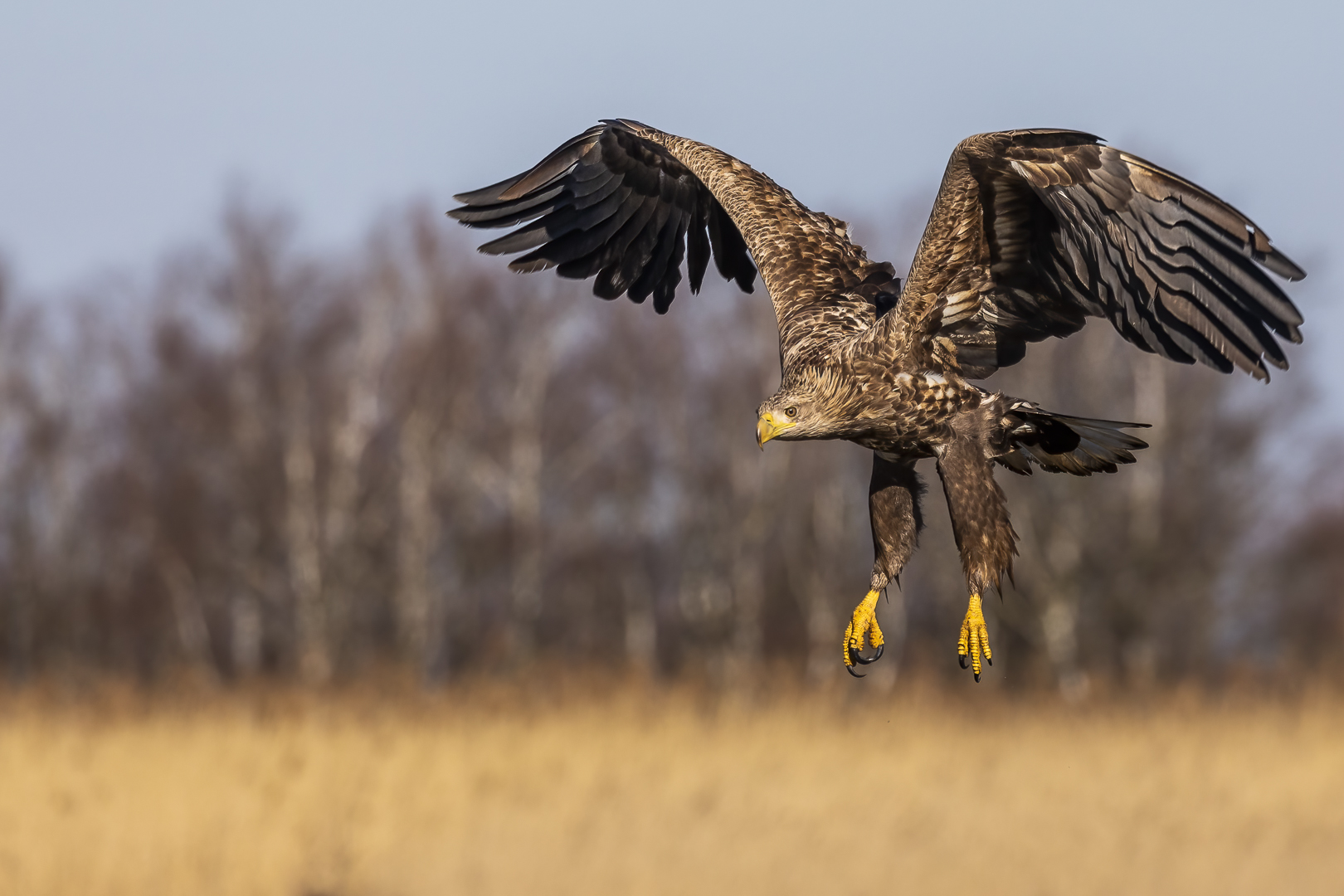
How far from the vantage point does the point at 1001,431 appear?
549cm

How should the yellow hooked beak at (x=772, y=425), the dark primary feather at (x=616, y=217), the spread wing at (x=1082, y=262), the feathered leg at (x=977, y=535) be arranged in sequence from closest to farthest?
the spread wing at (x=1082, y=262) → the feathered leg at (x=977, y=535) → the yellow hooked beak at (x=772, y=425) → the dark primary feather at (x=616, y=217)

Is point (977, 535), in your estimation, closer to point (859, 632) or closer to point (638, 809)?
point (859, 632)

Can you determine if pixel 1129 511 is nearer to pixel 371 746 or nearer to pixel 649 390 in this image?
pixel 649 390

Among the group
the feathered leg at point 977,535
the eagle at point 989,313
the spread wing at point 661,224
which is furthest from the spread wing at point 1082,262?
the spread wing at point 661,224

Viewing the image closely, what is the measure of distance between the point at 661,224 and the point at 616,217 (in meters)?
0.22

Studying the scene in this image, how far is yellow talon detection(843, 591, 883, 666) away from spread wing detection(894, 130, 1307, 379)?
0.82 metres

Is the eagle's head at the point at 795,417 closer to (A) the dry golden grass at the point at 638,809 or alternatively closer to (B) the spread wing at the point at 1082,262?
(B) the spread wing at the point at 1082,262

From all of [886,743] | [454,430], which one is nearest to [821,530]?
[454,430]

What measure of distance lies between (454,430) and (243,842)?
1697 centimetres

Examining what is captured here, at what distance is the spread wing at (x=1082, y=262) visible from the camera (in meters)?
4.78

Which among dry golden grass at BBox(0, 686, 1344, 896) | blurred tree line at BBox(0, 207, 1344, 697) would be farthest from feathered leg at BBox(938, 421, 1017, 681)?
blurred tree line at BBox(0, 207, 1344, 697)

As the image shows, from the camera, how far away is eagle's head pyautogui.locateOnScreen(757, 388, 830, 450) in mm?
5238

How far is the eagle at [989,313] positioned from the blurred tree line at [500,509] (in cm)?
1686

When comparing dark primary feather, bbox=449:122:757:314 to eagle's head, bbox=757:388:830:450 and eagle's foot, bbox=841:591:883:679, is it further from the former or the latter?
eagle's foot, bbox=841:591:883:679
